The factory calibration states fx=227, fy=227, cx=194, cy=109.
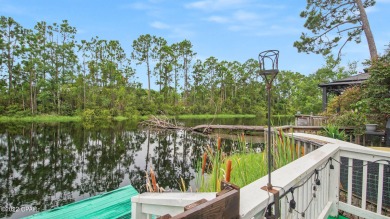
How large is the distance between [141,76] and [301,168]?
31505mm

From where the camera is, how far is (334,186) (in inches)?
77.3

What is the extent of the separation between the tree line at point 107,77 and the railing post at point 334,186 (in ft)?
63.2

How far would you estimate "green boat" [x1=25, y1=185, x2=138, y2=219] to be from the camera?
2.85 m

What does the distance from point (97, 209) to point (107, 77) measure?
26.8 metres

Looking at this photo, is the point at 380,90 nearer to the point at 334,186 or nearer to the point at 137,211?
the point at 334,186

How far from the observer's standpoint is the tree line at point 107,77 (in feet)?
77.6

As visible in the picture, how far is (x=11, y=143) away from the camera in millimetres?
8805

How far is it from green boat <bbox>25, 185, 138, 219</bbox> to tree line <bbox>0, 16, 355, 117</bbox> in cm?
1820

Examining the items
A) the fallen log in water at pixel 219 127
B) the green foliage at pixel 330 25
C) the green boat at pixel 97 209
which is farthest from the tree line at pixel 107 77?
the green boat at pixel 97 209

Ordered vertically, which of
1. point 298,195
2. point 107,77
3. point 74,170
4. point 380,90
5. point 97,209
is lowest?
point 74,170

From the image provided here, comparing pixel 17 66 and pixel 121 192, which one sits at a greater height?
pixel 17 66

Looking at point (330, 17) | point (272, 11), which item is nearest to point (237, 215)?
point (272, 11)

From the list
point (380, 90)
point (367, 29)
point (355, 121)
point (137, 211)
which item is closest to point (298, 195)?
point (137, 211)

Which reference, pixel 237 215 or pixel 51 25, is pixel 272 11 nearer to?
pixel 237 215
